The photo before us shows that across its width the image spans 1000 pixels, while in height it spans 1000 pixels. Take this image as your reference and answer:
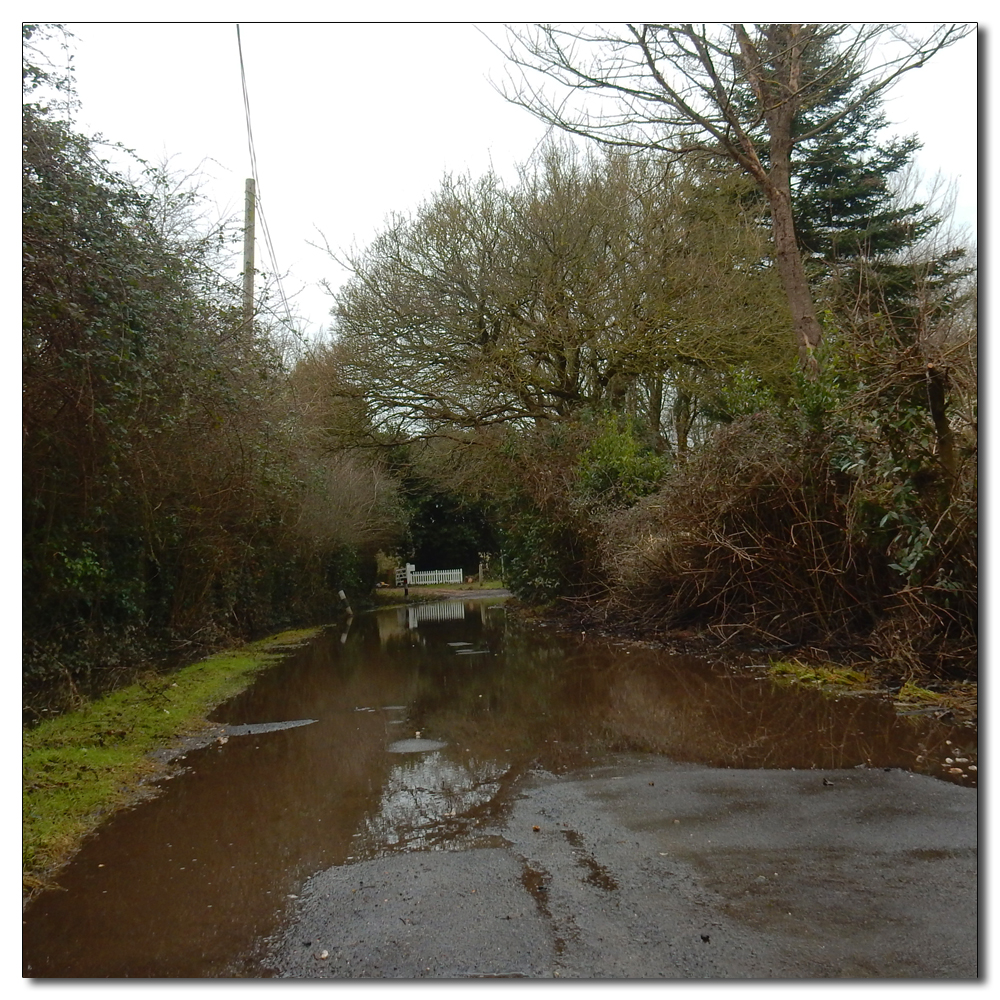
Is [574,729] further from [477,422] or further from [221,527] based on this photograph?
[477,422]

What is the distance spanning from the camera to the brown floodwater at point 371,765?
3727 millimetres

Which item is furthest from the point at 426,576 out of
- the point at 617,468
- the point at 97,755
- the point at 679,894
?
the point at 679,894

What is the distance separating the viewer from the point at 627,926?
3.43 metres

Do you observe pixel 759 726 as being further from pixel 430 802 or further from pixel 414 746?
pixel 430 802

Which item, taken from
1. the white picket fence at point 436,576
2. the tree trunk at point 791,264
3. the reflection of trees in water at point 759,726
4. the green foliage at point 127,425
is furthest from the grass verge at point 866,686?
the white picket fence at point 436,576

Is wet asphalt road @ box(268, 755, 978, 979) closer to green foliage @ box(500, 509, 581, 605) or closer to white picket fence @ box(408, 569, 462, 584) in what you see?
green foliage @ box(500, 509, 581, 605)

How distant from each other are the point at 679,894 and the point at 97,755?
5218 mm

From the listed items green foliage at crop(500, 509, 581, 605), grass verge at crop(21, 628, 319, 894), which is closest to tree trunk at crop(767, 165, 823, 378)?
green foliage at crop(500, 509, 581, 605)

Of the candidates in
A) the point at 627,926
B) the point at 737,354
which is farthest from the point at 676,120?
the point at 627,926

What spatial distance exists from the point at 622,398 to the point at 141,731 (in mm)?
13188

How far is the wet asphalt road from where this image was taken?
3.13 meters

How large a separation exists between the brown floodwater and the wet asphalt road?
0.30m

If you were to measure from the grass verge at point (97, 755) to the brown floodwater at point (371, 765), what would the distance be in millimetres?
212

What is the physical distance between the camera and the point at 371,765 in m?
6.68
